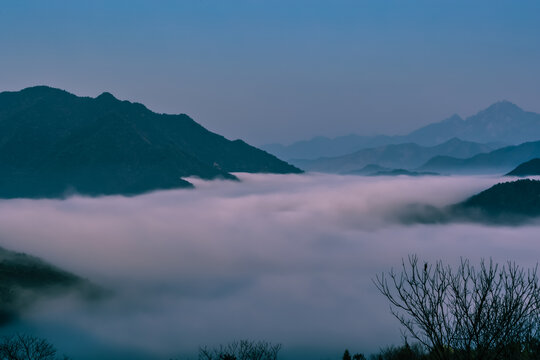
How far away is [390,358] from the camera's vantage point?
9056 centimetres

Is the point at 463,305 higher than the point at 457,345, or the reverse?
the point at 463,305

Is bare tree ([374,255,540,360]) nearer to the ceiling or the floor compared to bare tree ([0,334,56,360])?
nearer to the ceiling

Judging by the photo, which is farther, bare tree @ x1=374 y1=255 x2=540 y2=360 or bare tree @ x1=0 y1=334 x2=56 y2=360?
bare tree @ x1=0 y1=334 x2=56 y2=360

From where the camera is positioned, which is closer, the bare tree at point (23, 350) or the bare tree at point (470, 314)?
the bare tree at point (470, 314)

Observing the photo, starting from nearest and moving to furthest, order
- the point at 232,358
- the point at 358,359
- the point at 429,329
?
the point at 429,329, the point at 232,358, the point at 358,359

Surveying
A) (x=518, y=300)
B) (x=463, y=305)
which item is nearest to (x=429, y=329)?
(x=463, y=305)

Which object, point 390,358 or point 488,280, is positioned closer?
point 488,280

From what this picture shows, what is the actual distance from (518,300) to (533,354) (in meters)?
4.09

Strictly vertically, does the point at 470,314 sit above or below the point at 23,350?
above

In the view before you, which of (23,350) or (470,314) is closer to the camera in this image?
(470,314)

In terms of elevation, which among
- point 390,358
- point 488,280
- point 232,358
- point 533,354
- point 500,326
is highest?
point 488,280

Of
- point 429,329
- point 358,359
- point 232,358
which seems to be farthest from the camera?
point 358,359

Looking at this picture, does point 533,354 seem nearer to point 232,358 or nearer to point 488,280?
point 488,280

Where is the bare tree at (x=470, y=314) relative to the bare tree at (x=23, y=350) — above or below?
above
